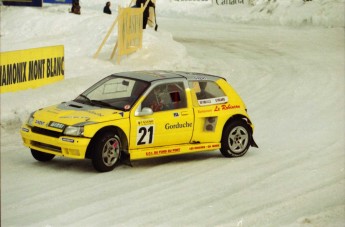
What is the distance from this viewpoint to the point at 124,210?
9992mm

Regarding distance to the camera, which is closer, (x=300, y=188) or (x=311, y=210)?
(x=311, y=210)

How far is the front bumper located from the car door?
2.86 feet

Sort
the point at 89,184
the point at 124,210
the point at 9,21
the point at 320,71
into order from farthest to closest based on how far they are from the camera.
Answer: the point at 9,21 → the point at 320,71 → the point at 89,184 → the point at 124,210

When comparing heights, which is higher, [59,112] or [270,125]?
[59,112]

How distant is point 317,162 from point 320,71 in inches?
499

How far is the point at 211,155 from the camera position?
14.0 m

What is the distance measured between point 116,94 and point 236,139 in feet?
7.25

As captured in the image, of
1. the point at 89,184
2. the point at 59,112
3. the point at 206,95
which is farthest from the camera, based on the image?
the point at 206,95

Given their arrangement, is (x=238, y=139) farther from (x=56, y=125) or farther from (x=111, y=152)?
(x=56, y=125)

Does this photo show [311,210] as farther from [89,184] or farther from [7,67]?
[7,67]

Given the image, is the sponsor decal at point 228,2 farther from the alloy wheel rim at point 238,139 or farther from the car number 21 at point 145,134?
the car number 21 at point 145,134

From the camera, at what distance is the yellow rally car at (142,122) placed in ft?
38.5

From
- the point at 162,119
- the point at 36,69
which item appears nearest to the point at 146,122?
the point at 162,119

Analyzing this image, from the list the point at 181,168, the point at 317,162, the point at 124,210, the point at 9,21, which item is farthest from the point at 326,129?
the point at 9,21
